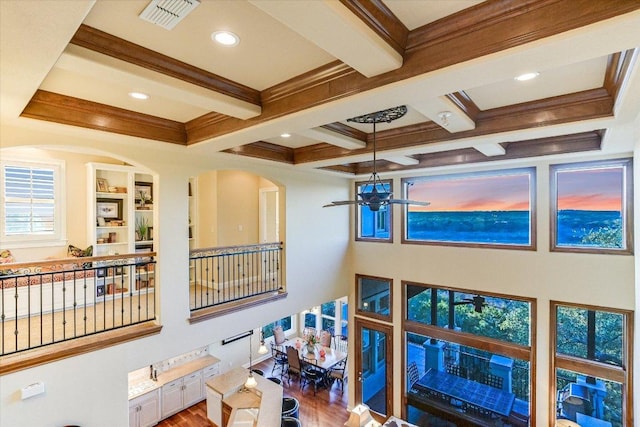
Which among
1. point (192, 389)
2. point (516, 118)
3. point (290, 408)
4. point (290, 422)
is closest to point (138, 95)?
point (516, 118)

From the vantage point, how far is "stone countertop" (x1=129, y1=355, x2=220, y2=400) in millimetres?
6930

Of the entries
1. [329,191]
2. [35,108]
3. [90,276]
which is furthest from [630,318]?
[90,276]

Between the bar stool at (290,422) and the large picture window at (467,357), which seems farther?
the bar stool at (290,422)

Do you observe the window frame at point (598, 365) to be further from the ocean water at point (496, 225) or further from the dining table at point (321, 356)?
the dining table at point (321, 356)

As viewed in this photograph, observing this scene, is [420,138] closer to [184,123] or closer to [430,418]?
[184,123]

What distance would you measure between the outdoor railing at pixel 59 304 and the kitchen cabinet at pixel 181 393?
2.60 m

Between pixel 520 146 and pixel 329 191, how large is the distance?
3566 mm

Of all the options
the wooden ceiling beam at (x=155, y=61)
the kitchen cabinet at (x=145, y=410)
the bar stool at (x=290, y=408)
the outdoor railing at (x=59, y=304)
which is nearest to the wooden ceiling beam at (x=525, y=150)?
the wooden ceiling beam at (x=155, y=61)

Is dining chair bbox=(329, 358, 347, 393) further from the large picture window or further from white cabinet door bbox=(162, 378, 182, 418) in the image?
white cabinet door bbox=(162, 378, 182, 418)

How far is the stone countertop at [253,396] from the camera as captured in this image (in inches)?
212

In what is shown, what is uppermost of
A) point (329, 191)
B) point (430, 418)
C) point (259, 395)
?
point (329, 191)

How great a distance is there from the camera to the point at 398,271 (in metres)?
6.77

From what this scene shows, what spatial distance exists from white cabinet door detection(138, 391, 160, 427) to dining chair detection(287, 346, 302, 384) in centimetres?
313

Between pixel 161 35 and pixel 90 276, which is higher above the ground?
pixel 161 35
